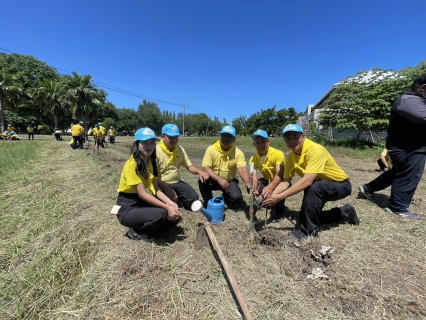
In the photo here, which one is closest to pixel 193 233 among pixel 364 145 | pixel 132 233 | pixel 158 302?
pixel 132 233

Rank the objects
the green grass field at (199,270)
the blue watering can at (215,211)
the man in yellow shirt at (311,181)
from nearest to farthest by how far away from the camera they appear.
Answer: the green grass field at (199,270), the man in yellow shirt at (311,181), the blue watering can at (215,211)

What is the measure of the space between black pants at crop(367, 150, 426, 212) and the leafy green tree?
38.3ft

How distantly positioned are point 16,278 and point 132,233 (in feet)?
3.38

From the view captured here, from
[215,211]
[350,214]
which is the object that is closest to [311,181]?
[350,214]

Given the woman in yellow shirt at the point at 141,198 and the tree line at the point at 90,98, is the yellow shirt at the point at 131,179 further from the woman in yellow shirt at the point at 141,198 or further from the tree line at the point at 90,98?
the tree line at the point at 90,98

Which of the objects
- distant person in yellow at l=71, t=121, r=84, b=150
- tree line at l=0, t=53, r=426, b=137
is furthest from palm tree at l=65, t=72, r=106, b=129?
distant person in yellow at l=71, t=121, r=84, b=150

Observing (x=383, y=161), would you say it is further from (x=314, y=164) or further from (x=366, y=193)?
(x=314, y=164)

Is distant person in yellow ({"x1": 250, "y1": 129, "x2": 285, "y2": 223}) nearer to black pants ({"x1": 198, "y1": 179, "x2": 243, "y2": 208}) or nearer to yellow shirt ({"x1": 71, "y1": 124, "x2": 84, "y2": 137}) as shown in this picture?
black pants ({"x1": 198, "y1": 179, "x2": 243, "y2": 208})

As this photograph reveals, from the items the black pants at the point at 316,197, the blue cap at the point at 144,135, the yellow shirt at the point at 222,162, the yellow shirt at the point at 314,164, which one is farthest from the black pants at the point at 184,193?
the black pants at the point at 316,197

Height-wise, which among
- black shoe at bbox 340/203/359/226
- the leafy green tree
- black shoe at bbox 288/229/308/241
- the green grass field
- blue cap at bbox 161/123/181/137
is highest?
the leafy green tree

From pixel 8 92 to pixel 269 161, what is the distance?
27.7 meters

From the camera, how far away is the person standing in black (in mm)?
2887

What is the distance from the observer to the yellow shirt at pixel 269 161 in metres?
3.42

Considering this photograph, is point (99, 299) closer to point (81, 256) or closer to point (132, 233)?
point (81, 256)
